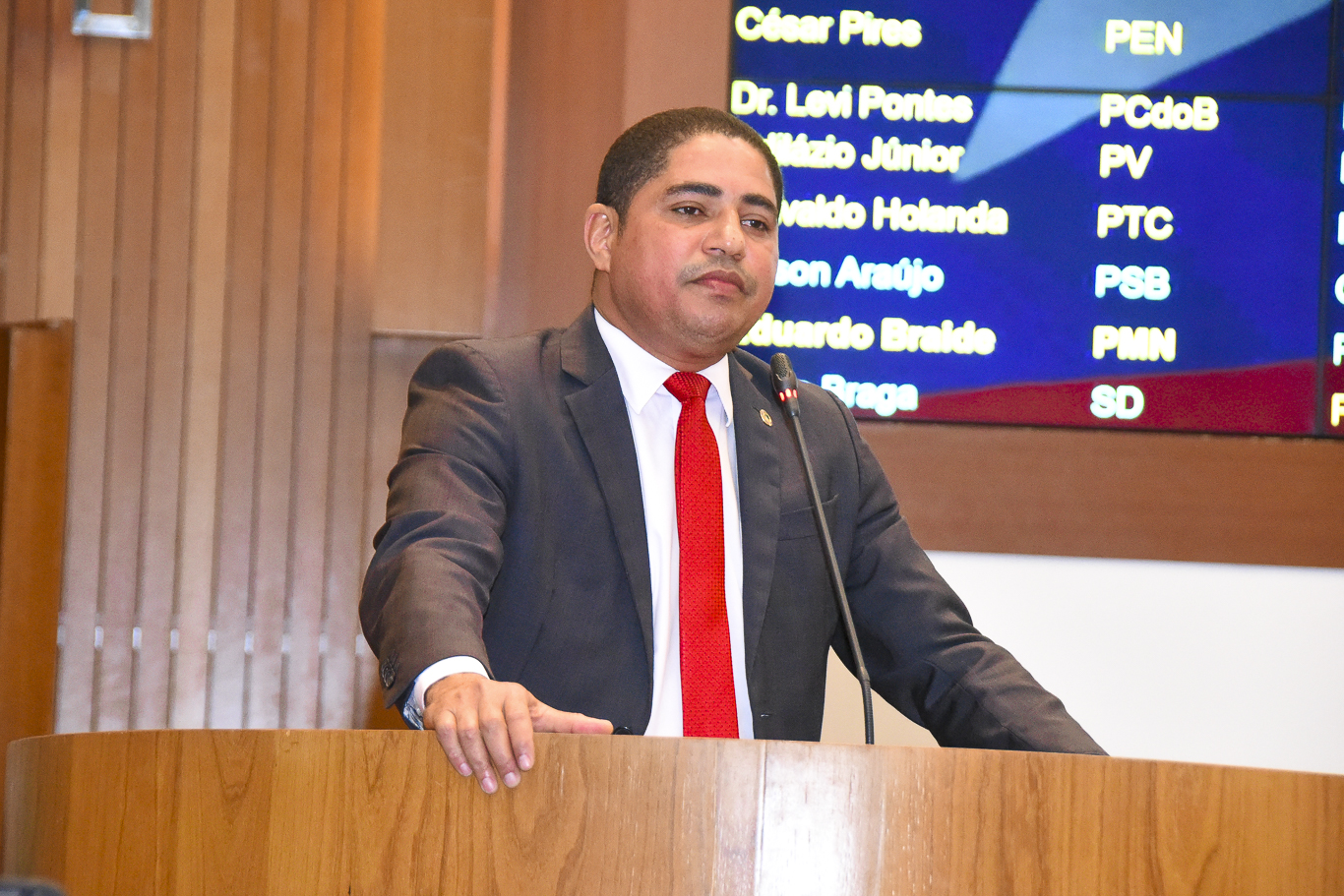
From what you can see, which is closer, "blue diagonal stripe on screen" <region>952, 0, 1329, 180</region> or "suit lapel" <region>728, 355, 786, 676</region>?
"suit lapel" <region>728, 355, 786, 676</region>

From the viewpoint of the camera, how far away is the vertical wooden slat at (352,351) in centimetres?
274

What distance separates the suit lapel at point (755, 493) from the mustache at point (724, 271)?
18 centimetres

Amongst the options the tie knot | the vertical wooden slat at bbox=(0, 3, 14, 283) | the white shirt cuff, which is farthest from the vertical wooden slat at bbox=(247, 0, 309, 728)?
the white shirt cuff

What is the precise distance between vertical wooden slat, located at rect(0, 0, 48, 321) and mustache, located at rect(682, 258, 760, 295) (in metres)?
1.50

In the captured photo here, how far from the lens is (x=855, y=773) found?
984 millimetres

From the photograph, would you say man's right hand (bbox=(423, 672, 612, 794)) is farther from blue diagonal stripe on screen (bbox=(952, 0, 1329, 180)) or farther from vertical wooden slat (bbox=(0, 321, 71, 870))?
blue diagonal stripe on screen (bbox=(952, 0, 1329, 180))

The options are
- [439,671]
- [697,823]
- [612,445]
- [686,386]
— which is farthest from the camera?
[686,386]

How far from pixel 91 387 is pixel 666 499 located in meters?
1.44

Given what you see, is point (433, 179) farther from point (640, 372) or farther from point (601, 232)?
point (640, 372)

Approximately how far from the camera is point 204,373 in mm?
2760

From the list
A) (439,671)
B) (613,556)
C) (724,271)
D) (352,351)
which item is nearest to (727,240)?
(724,271)

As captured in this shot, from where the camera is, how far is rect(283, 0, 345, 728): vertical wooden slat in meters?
2.74

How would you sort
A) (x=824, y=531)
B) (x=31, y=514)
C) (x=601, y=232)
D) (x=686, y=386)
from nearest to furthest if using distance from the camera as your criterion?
(x=824, y=531) < (x=686, y=386) < (x=601, y=232) < (x=31, y=514)

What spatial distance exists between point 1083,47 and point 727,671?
5.40 ft
